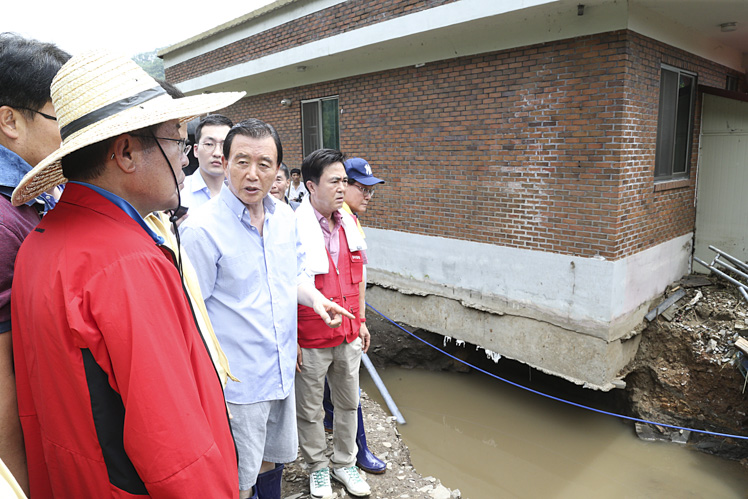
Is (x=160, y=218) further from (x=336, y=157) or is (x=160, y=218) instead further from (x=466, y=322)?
(x=466, y=322)

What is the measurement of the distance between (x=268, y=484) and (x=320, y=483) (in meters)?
0.63

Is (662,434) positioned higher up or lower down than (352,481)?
lower down

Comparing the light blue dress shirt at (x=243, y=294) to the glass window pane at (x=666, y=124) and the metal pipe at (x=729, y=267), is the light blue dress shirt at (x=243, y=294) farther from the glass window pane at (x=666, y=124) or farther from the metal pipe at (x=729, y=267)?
the metal pipe at (x=729, y=267)

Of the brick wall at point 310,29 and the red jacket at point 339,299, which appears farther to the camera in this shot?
the brick wall at point 310,29

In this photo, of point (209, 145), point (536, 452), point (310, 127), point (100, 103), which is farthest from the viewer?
point (310, 127)

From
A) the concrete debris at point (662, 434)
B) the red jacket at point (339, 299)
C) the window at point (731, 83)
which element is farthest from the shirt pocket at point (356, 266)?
the window at point (731, 83)

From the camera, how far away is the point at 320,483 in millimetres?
3121

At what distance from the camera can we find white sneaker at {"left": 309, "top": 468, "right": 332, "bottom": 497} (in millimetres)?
3091

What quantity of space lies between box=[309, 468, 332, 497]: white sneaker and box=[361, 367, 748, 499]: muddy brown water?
241 cm

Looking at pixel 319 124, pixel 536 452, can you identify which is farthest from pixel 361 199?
pixel 319 124

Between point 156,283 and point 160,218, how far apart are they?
0.74 m

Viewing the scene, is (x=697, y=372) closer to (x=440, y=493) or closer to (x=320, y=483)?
(x=440, y=493)

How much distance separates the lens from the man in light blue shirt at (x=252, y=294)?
2291 millimetres

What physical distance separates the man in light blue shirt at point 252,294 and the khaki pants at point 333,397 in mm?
513
